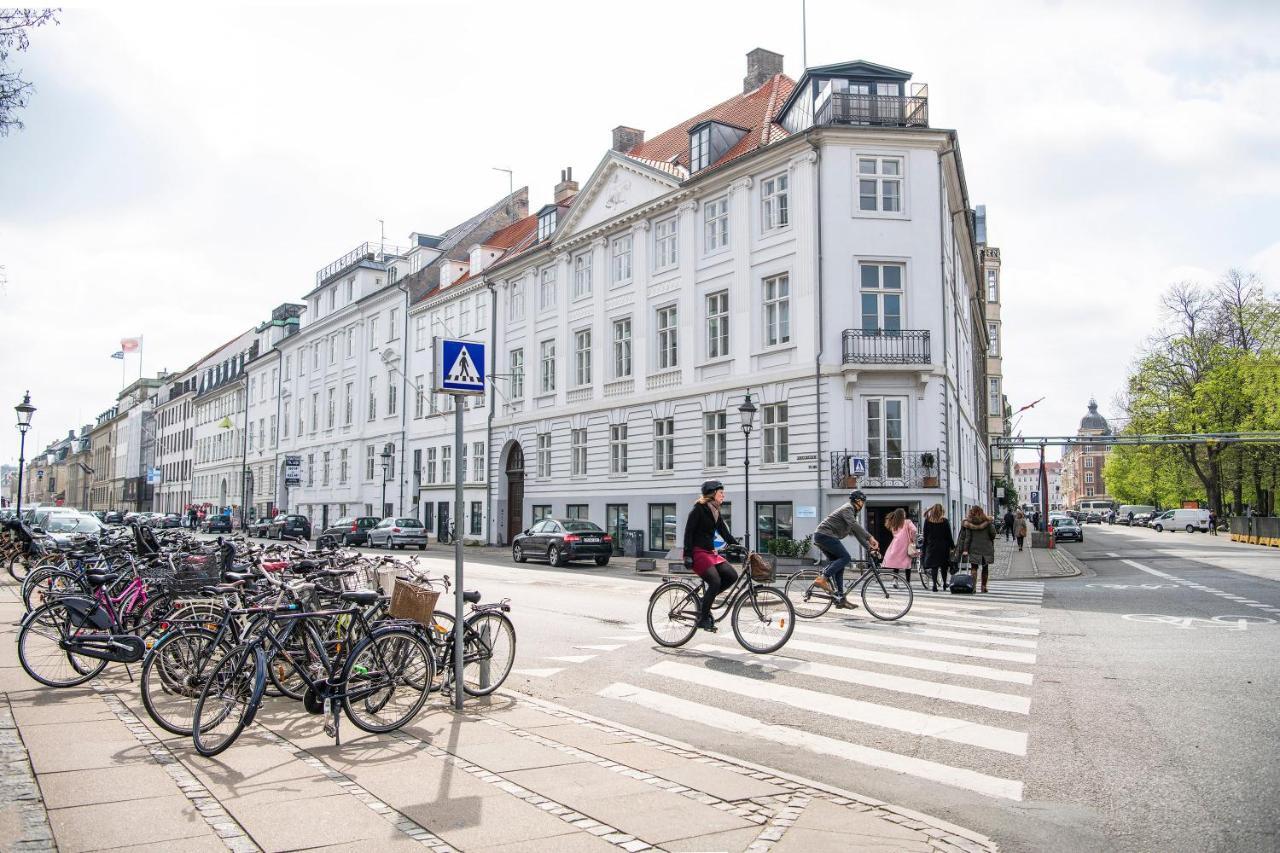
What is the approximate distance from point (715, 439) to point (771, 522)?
380 cm

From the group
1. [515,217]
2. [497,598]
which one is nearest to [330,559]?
[497,598]

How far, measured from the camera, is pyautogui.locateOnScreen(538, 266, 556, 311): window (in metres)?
40.6

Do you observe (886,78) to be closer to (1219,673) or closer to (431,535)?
(1219,673)

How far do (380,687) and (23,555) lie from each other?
1865 centimetres

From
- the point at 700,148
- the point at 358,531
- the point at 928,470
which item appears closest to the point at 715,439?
the point at 928,470

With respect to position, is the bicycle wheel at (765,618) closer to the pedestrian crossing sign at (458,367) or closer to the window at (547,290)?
the pedestrian crossing sign at (458,367)

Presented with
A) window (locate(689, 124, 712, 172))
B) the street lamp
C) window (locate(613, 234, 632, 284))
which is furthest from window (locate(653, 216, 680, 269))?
the street lamp

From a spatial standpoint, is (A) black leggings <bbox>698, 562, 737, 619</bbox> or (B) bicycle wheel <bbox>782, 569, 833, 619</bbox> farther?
(B) bicycle wheel <bbox>782, 569, 833, 619</bbox>

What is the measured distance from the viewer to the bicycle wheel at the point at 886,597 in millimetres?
14031

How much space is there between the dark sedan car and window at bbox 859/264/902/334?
10.3 m

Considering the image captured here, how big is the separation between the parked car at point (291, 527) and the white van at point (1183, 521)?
61371mm

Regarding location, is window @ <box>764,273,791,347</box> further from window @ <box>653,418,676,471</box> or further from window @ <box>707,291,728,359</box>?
window @ <box>653,418,676,471</box>

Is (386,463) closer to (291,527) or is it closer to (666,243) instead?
(291,527)

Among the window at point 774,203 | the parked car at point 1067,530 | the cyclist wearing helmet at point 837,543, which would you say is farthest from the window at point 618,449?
the parked car at point 1067,530
